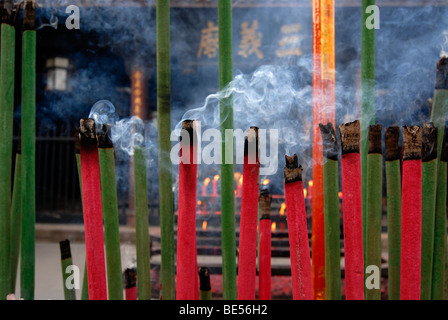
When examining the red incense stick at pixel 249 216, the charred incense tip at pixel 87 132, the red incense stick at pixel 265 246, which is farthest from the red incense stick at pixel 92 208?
the red incense stick at pixel 265 246

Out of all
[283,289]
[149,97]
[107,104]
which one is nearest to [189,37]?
[149,97]

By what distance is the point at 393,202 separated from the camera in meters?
0.71

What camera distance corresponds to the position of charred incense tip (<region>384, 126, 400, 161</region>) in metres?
0.63

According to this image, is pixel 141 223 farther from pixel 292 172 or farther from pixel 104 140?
pixel 292 172

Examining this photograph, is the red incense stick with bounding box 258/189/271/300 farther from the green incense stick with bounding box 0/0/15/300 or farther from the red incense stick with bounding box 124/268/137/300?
the green incense stick with bounding box 0/0/15/300

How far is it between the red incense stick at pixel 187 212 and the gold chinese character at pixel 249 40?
382cm

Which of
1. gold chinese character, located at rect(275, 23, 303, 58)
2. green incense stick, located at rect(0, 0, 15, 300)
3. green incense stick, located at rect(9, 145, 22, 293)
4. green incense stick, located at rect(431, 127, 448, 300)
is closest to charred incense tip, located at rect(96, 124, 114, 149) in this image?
green incense stick, located at rect(0, 0, 15, 300)

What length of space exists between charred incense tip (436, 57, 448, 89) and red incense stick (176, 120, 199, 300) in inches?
18.5

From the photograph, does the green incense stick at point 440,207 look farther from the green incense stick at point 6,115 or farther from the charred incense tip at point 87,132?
the green incense stick at point 6,115

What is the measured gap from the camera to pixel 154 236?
3408 mm

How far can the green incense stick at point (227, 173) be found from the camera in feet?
2.21

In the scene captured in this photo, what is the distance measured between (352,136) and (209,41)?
3.91 m
